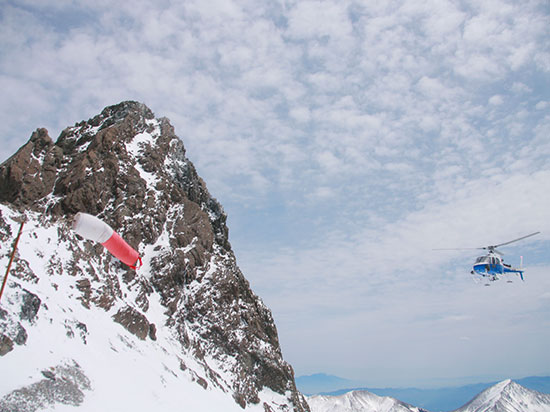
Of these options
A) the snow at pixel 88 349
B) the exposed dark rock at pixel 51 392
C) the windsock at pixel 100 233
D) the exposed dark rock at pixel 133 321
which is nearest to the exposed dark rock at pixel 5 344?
the snow at pixel 88 349

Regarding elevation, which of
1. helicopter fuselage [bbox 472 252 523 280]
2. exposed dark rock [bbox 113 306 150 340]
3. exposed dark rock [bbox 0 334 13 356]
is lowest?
exposed dark rock [bbox 0 334 13 356]

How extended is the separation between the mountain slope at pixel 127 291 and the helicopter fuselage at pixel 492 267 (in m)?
28.2

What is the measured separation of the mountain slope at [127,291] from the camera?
2486 centimetres

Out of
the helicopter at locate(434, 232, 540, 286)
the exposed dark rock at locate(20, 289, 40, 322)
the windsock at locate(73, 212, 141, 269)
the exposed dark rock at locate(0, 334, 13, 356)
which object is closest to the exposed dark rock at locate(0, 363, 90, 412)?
the exposed dark rock at locate(0, 334, 13, 356)

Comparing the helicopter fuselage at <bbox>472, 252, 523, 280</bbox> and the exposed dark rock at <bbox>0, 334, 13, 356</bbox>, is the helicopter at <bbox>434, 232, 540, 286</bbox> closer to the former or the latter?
the helicopter fuselage at <bbox>472, 252, 523, 280</bbox>

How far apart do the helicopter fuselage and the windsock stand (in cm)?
3206

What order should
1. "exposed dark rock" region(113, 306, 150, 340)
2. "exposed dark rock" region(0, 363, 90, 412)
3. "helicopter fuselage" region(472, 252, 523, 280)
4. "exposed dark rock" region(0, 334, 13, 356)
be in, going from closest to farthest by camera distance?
1. "exposed dark rock" region(0, 363, 90, 412)
2. "exposed dark rock" region(0, 334, 13, 356)
3. "helicopter fuselage" region(472, 252, 523, 280)
4. "exposed dark rock" region(113, 306, 150, 340)

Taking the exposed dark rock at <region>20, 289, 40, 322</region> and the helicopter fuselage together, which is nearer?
the exposed dark rock at <region>20, 289, 40, 322</region>

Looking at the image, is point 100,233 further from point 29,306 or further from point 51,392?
point 29,306

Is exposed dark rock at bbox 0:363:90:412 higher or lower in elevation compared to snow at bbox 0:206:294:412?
lower

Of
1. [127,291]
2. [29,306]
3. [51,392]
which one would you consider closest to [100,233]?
[51,392]

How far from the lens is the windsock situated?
15938 mm

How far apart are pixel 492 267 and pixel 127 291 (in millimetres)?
37109

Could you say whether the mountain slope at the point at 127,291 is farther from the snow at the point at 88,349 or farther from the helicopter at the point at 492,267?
the helicopter at the point at 492,267
